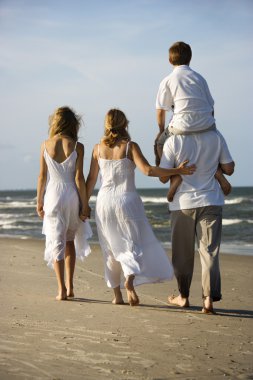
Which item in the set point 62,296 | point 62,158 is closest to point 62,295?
point 62,296

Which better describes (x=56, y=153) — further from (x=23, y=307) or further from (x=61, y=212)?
(x=23, y=307)

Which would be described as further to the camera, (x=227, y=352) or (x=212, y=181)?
(x=212, y=181)

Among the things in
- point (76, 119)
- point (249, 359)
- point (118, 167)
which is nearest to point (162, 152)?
point (118, 167)

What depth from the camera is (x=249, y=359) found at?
4.88m

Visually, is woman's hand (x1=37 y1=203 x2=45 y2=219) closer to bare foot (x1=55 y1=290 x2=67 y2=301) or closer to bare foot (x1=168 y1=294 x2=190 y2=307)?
bare foot (x1=55 y1=290 x2=67 y2=301)

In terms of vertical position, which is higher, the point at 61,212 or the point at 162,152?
the point at 162,152

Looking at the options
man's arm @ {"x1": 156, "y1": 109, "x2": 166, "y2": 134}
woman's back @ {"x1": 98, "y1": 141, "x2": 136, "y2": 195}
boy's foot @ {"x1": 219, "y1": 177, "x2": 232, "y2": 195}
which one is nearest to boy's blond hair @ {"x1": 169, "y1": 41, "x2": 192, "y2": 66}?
man's arm @ {"x1": 156, "y1": 109, "x2": 166, "y2": 134}

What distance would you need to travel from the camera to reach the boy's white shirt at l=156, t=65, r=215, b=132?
255 inches

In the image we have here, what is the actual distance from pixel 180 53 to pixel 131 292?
7.26 ft

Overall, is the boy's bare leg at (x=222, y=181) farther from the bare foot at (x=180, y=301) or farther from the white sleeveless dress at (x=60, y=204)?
the white sleeveless dress at (x=60, y=204)

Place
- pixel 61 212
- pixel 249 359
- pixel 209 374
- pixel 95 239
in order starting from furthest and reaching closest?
pixel 95 239
pixel 61 212
pixel 249 359
pixel 209 374

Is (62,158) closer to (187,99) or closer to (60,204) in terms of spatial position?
(60,204)

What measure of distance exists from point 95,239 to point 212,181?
11.1 meters

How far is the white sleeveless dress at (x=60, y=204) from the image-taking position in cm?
709
